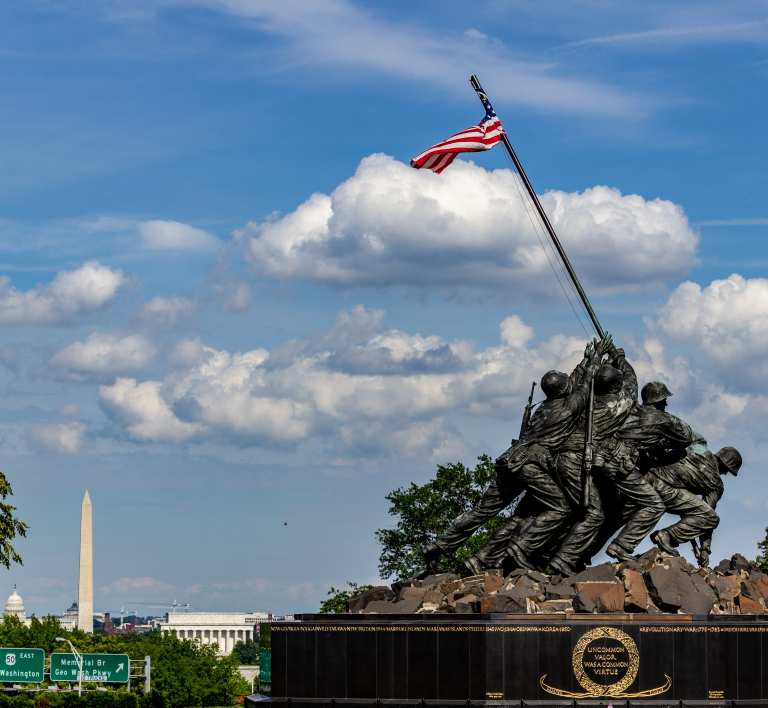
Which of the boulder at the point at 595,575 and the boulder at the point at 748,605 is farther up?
the boulder at the point at 595,575

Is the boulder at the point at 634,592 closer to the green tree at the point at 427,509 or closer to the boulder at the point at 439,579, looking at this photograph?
the boulder at the point at 439,579

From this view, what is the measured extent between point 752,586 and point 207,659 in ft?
109

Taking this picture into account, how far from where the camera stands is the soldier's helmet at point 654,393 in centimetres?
3158

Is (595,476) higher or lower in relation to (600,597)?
higher

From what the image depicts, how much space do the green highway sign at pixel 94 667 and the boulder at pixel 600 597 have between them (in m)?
23.9

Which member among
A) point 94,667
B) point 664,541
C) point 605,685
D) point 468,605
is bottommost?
point 605,685

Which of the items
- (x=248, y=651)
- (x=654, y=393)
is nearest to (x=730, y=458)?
(x=654, y=393)

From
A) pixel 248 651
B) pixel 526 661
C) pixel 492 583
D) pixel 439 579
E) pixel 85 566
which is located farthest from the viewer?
pixel 248 651

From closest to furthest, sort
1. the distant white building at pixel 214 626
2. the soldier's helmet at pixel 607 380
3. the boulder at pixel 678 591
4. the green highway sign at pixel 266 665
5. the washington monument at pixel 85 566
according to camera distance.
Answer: the boulder at pixel 678 591 < the green highway sign at pixel 266 665 < the soldier's helmet at pixel 607 380 < the washington monument at pixel 85 566 < the distant white building at pixel 214 626

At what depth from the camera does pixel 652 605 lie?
28828mm

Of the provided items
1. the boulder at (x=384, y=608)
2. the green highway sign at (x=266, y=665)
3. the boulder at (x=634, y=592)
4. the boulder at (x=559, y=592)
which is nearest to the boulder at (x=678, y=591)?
the boulder at (x=634, y=592)

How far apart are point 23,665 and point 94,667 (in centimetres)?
203

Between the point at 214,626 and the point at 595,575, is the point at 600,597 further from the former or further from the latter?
the point at 214,626

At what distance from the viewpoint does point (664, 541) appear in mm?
30812
